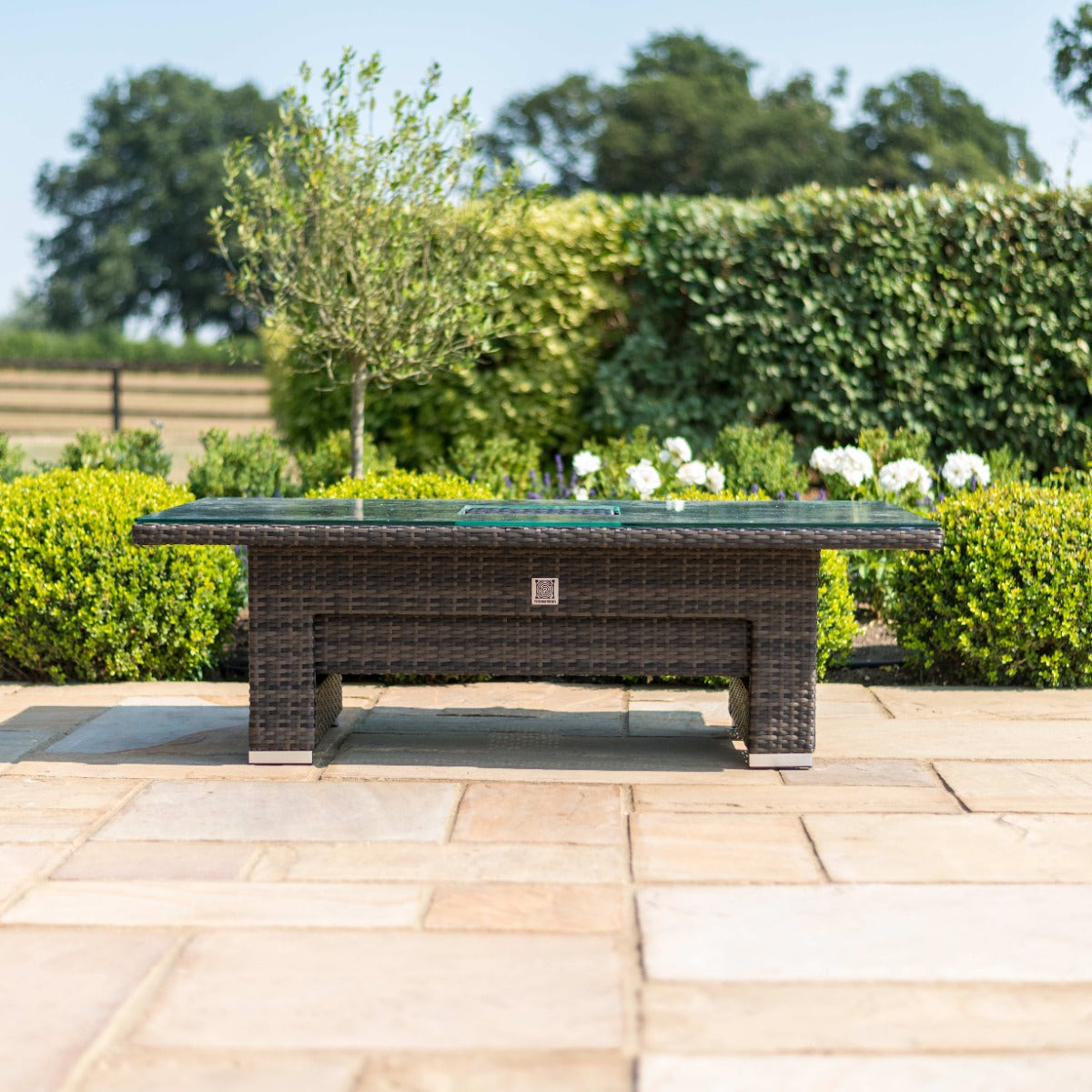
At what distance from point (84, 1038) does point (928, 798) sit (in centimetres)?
255

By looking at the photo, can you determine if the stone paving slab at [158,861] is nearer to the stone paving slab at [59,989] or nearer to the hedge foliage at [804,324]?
the stone paving slab at [59,989]

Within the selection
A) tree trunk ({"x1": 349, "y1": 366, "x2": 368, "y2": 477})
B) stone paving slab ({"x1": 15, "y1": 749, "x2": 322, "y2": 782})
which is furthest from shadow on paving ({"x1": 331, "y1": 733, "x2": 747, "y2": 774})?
tree trunk ({"x1": 349, "y1": 366, "x2": 368, "y2": 477})

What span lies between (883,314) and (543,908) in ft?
21.6

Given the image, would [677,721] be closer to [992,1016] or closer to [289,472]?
[992,1016]

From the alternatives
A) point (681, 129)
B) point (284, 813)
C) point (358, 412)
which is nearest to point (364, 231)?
point (358, 412)

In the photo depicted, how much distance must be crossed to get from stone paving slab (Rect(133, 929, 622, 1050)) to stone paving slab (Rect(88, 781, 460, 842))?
702mm

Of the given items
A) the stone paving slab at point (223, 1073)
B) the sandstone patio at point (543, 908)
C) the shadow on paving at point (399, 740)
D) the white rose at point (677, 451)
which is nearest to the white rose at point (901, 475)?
the white rose at point (677, 451)

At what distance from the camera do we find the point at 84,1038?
2475 millimetres

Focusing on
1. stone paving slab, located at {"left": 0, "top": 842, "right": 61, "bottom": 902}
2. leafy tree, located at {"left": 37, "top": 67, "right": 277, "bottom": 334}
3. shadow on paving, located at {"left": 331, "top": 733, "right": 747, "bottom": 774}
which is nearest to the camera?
stone paving slab, located at {"left": 0, "top": 842, "right": 61, "bottom": 902}

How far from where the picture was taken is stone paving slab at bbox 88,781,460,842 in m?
3.63

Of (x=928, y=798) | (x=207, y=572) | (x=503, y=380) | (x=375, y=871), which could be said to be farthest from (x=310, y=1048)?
(x=503, y=380)

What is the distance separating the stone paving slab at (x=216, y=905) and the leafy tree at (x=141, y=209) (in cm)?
4419

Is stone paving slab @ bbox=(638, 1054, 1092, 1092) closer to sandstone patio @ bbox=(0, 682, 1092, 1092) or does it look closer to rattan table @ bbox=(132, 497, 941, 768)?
sandstone patio @ bbox=(0, 682, 1092, 1092)

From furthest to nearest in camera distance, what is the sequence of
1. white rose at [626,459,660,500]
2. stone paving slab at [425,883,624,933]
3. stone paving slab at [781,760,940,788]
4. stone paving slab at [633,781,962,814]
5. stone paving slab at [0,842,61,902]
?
white rose at [626,459,660,500] → stone paving slab at [781,760,940,788] → stone paving slab at [633,781,962,814] → stone paving slab at [0,842,61,902] → stone paving slab at [425,883,624,933]
